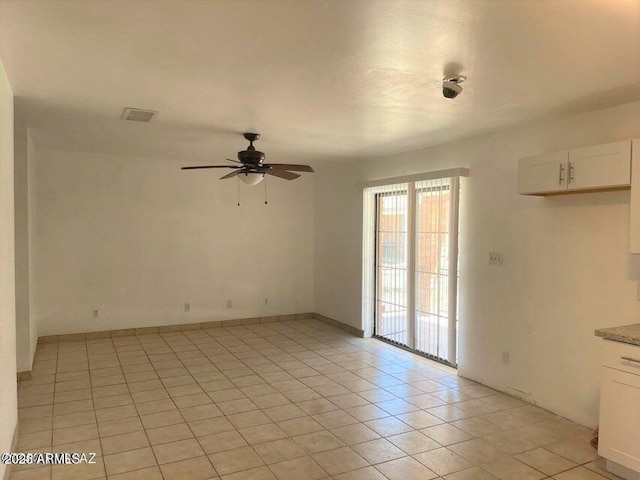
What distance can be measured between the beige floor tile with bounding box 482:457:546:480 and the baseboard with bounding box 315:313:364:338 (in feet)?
11.4

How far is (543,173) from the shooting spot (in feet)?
11.9

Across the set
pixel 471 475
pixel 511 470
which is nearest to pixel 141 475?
pixel 471 475

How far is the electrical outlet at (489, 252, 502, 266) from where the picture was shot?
4.36m

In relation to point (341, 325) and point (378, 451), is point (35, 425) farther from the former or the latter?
point (341, 325)

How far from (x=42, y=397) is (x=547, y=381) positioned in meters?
4.45

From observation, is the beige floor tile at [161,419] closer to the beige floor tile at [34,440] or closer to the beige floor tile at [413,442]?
the beige floor tile at [34,440]

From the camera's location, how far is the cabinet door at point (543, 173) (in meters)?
3.47

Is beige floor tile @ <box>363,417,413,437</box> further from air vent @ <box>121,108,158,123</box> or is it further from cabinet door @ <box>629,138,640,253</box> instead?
air vent @ <box>121,108,158,123</box>

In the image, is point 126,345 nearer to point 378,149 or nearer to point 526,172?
point 378,149

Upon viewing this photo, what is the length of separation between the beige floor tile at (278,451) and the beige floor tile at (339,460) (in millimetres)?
149

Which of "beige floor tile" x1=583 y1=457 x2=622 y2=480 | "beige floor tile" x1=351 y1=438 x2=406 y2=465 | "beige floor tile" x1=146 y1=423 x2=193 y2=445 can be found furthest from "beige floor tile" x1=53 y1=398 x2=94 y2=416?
"beige floor tile" x1=583 y1=457 x2=622 y2=480

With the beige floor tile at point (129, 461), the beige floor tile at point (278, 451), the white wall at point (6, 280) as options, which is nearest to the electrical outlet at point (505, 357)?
the beige floor tile at point (278, 451)

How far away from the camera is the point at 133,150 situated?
588 centimetres

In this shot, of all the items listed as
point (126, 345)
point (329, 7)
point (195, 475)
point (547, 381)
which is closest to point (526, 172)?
point (547, 381)
